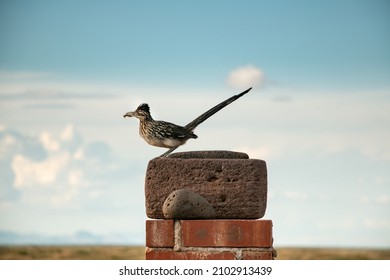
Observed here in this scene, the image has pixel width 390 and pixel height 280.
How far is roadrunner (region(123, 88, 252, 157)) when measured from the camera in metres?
5.12

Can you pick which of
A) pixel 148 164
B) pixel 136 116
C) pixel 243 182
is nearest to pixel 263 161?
pixel 243 182

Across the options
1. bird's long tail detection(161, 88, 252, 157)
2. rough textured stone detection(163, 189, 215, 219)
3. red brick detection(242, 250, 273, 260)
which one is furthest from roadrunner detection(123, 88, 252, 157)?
red brick detection(242, 250, 273, 260)

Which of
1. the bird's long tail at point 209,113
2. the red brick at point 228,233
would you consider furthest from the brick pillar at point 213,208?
the bird's long tail at point 209,113

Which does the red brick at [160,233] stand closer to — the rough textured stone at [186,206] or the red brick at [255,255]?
the rough textured stone at [186,206]

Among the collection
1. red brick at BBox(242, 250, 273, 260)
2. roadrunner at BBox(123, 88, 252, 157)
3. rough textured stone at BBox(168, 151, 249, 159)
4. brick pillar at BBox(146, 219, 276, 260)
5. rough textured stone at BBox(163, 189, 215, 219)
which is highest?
roadrunner at BBox(123, 88, 252, 157)

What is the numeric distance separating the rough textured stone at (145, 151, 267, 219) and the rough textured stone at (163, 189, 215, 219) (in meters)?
0.12

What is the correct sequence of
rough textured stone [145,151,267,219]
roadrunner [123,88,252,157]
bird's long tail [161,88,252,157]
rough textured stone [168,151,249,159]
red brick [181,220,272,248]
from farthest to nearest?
bird's long tail [161,88,252,157] < roadrunner [123,88,252,157] < rough textured stone [168,151,249,159] < rough textured stone [145,151,267,219] < red brick [181,220,272,248]

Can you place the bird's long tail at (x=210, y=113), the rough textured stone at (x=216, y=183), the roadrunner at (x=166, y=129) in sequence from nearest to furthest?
the rough textured stone at (x=216, y=183), the roadrunner at (x=166, y=129), the bird's long tail at (x=210, y=113)

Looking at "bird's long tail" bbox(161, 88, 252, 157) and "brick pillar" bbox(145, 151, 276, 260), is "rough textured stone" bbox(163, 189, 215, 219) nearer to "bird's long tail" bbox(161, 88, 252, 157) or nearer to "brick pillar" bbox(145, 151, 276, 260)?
"brick pillar" bbox(145, 151, 276, 260)

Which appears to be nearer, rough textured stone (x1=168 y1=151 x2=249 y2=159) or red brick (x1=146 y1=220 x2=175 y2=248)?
red brick (x1=146 y1=220 x2=175 y2=248)

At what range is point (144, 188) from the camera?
15.4ft

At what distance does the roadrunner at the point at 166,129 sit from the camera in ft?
16.8

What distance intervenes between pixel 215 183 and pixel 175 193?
331mm

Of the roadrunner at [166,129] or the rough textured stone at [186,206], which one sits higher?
the roadrunner at [166,129]
